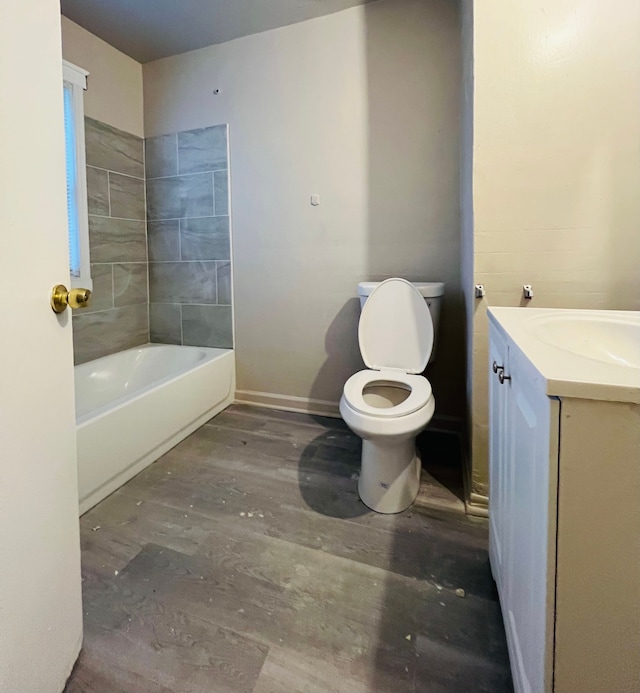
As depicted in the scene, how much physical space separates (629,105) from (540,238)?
500mm

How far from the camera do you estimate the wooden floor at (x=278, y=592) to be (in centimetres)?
102

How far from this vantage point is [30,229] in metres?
0.79

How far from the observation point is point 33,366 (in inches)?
31.8

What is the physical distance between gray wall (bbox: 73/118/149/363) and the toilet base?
6.34ft

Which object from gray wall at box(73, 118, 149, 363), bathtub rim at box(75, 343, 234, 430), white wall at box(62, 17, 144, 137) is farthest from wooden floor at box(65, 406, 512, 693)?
white wall at box(62, 17, 144, 137)

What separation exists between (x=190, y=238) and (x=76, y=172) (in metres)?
0.76

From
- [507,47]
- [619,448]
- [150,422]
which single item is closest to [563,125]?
[507,47]

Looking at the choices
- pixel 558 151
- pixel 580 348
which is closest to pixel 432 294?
pixel 558 151

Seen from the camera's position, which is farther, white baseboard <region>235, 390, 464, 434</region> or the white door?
white baseboard <region>235, 390, 464, 434</region>

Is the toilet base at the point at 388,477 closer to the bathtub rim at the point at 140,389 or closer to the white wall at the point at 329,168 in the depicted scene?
the white wall at the point at 329,168

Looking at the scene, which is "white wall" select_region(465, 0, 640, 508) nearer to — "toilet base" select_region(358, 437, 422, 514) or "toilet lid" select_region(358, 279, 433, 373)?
"toilet lid" select_region(358, 279, 433, 373)

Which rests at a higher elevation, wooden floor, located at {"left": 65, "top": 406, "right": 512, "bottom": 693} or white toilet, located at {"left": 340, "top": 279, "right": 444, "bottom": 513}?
white toilet, located at {"left": 340, "top": 279, "right": 444, "bottom": 513}

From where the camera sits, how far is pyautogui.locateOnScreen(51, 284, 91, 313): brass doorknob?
864mm

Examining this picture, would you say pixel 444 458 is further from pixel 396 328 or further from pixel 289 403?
pixel 289 403
